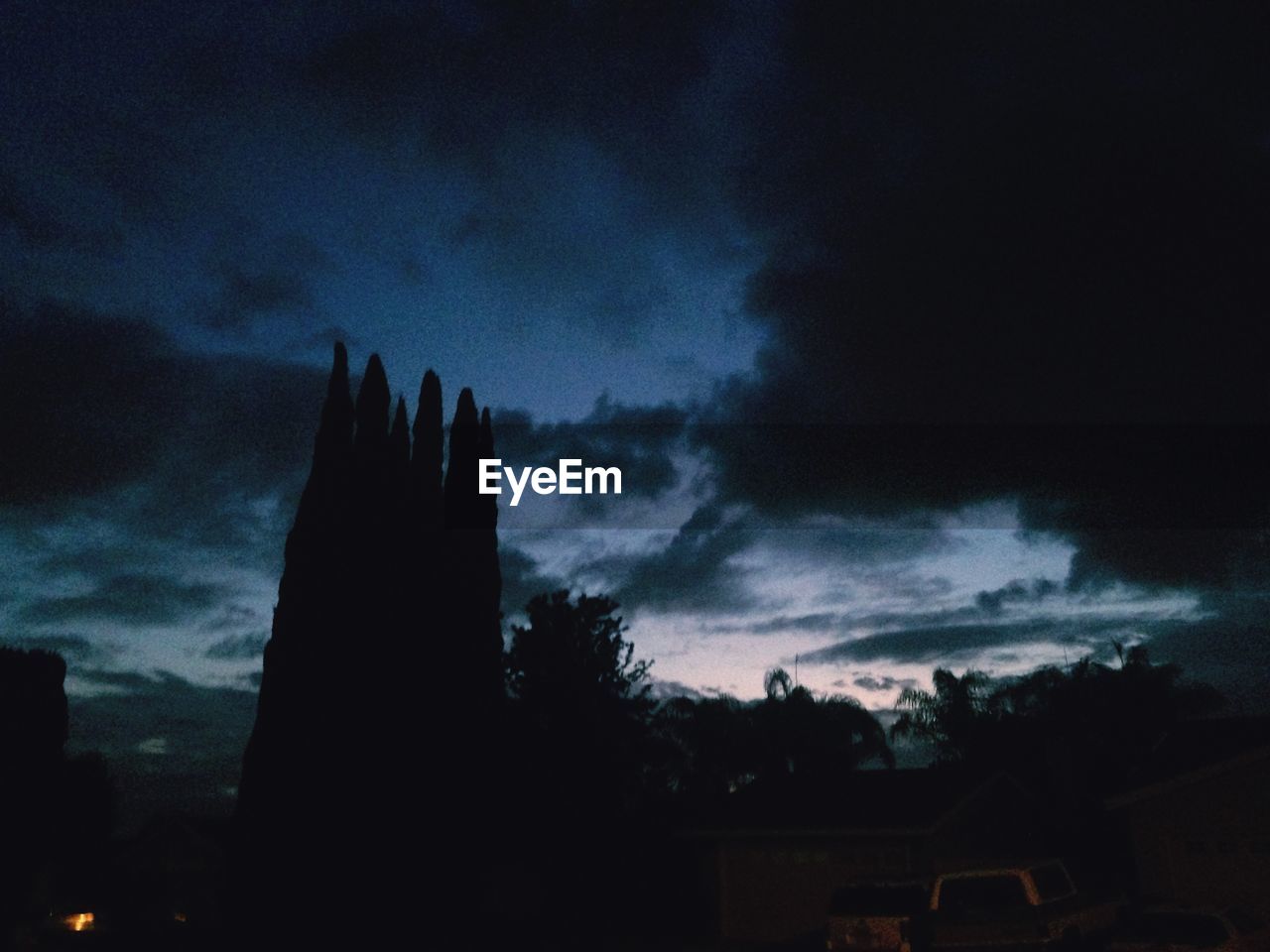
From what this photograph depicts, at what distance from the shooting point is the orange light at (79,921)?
36.7 meters

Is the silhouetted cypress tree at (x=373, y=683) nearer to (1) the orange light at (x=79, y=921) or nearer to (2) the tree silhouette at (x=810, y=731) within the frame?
(1) the orange light at (x=79, y=921)

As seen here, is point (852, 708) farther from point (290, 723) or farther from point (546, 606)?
point (290, 723)

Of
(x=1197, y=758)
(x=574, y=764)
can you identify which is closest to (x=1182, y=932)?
(x=1197, y=758)

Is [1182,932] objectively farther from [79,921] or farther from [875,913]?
[79,921]

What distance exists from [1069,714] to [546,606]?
23.6 m

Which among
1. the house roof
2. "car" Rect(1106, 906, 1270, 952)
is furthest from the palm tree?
"car" Rect(1106, 906, 1270, 952)

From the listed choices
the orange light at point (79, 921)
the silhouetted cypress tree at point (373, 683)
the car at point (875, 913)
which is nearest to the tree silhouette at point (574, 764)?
the silhouetted cypress tree at point (373, 683)

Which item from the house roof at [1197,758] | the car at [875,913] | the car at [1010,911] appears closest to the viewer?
the car at [1010,911]

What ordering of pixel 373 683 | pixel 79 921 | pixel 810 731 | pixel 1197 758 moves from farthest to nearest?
1. pixel 810 731
2. pixel 373 683
3. pixel 79 921
4. pixel 1197 758

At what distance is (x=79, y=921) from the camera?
3769cm

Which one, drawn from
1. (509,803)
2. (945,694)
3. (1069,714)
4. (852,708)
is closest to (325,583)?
(509,803)

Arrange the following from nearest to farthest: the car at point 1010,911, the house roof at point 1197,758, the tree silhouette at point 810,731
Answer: the car at point 1010,911 < the house roof at point 1197,758 < the tree silhouette at point 810,731

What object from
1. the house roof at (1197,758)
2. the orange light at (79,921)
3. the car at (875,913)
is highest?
the house roof at (1197,758)

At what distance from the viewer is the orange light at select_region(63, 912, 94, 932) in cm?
3669
